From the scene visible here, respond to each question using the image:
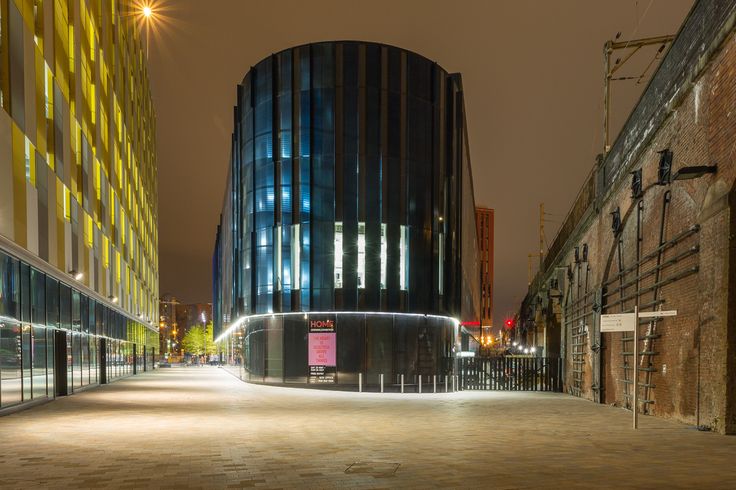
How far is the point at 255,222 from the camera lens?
34.8 metres

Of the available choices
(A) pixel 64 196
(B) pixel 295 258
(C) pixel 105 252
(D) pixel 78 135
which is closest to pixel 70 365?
(A) pixel 64 196

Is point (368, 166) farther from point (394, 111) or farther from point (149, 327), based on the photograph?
point (149, 327)

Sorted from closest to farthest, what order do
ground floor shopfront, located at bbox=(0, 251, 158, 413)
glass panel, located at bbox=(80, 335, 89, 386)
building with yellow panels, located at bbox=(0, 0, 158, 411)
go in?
1. ground floor shopfront, located at bbox=(0, 251, 158, 413)
2. building with yellow panels, located at bbox=(0, 0, 158, 411)
3. glass panel, located at bbox=(80, 335, 89, 386)

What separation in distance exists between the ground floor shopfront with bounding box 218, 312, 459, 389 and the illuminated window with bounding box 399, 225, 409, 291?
1514mm

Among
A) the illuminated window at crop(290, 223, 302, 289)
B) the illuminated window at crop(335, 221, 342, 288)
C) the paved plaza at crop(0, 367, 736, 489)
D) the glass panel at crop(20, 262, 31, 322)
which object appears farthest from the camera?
the illuminated window at crop(290, 223, 302, 289)

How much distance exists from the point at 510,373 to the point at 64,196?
20228 millimetres

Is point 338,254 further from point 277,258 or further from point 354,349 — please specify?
point 354,349

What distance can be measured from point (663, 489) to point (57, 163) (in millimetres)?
21837

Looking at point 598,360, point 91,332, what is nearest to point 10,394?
point 91,332

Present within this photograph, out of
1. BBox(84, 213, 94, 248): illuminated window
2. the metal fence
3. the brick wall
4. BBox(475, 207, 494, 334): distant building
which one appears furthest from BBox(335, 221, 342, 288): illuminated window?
BBox(475, 207, 494, 334): distant building

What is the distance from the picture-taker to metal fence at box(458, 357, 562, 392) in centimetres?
3100

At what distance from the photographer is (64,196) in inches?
980

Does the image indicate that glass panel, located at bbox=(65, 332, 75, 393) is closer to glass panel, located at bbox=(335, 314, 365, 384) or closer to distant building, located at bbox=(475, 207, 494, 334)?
glass panel, located at bbox=(335, 314, 365, 384)

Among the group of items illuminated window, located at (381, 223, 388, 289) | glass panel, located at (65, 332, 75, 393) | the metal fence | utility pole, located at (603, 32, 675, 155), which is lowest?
the metal fence
